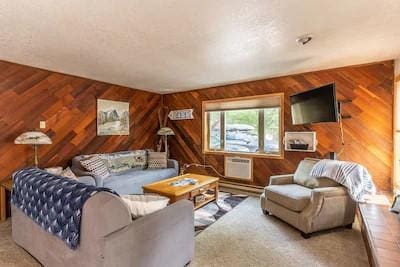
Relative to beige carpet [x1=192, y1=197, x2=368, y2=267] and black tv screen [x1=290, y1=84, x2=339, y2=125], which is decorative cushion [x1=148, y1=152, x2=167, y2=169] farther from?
black tv screen [x1=290, y1=84, x2=339, y2=125]

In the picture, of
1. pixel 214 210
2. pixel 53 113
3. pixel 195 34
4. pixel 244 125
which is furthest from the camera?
pixel 244 125

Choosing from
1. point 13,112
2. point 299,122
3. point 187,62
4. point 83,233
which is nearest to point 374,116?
point 299,122

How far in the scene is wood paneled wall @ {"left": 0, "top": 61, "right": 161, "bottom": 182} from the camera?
3.20 metres

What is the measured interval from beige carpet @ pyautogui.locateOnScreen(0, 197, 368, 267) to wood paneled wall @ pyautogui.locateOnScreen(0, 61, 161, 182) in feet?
3.70

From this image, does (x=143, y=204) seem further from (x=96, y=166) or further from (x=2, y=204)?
(x=2, y=204)

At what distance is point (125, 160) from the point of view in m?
4.52

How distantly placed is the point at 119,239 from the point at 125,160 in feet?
10.8

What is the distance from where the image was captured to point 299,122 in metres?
3.59

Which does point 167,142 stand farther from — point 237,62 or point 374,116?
point 374,116

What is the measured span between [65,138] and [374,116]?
520 cm

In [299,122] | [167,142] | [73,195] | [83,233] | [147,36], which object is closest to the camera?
[83,233]

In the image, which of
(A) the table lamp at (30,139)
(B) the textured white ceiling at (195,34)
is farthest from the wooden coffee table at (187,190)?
(B) the textured white ceiling at (195,34)

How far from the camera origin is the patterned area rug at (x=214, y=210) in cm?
288

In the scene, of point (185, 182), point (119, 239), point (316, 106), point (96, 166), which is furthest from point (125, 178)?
point (316, 106)
